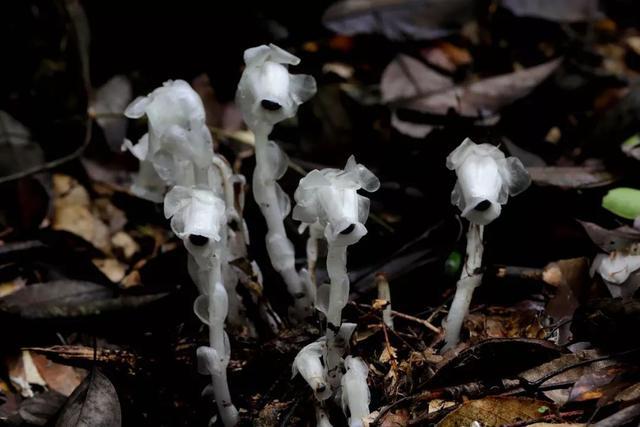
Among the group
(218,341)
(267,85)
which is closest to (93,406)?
(218,341)

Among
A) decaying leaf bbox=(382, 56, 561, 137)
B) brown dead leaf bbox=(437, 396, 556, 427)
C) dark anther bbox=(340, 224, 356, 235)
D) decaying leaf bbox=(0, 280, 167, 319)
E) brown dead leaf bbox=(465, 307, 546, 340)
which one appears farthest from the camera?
decaying leaf bbox=(382, 56, 561, 137)

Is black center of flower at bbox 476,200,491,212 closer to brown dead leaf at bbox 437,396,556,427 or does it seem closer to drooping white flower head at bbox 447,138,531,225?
drooping white flower head at bbox 447,138,531,225

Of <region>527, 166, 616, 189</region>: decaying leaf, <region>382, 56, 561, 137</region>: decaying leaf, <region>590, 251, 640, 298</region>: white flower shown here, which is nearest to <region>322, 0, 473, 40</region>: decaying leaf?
<region>382, 56, 561, 137</region>: decaying leaf

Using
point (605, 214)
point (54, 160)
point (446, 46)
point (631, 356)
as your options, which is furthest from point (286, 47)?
point (631, 356)

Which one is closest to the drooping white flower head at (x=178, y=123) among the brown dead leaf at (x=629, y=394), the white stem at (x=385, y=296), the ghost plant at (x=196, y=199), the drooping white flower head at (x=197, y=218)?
the ghost plant at (x=196, y=199)

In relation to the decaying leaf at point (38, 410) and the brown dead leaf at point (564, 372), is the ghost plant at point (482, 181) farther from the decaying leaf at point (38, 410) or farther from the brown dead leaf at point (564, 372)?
the decaying leaf at point (38, 410)

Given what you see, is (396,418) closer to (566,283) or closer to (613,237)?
(566,283)

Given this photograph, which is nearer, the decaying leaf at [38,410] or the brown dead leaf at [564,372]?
the brown dead leaf at [564,372]

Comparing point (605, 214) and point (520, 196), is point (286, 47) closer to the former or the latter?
point (520, 196)
